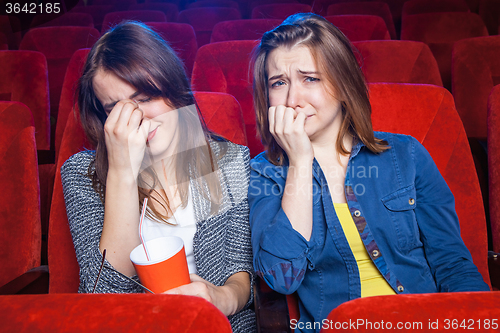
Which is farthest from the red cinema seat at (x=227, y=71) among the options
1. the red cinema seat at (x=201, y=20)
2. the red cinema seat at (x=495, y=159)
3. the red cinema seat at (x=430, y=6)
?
the red cinema seat at (x=430, y=6)

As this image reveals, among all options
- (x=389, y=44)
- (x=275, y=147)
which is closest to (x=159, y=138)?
(x=275, y=147)

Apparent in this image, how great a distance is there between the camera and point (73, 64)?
1.19 metres

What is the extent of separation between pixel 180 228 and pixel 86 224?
0.17 m

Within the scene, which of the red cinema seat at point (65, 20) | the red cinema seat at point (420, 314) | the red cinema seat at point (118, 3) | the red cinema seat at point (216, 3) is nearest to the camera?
the red cinema seat at point (420, 314)

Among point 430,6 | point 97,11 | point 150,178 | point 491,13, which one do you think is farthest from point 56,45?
point 491,13

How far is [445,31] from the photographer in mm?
1904

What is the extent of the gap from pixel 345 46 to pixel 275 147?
0.80 ft

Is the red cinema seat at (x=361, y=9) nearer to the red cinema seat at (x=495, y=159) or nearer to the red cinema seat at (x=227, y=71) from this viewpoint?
the red cinema seat at (x=227, y=71)

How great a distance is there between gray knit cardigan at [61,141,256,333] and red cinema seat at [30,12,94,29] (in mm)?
2155

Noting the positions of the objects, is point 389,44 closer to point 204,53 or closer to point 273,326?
point 204,53

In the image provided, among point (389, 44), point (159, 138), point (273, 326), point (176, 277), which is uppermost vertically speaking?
point (389, 44)

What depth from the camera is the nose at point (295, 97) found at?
0.69 metres

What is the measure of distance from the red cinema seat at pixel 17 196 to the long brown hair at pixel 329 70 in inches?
19.7

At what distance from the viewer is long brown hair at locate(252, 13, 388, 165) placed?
0.72 m
